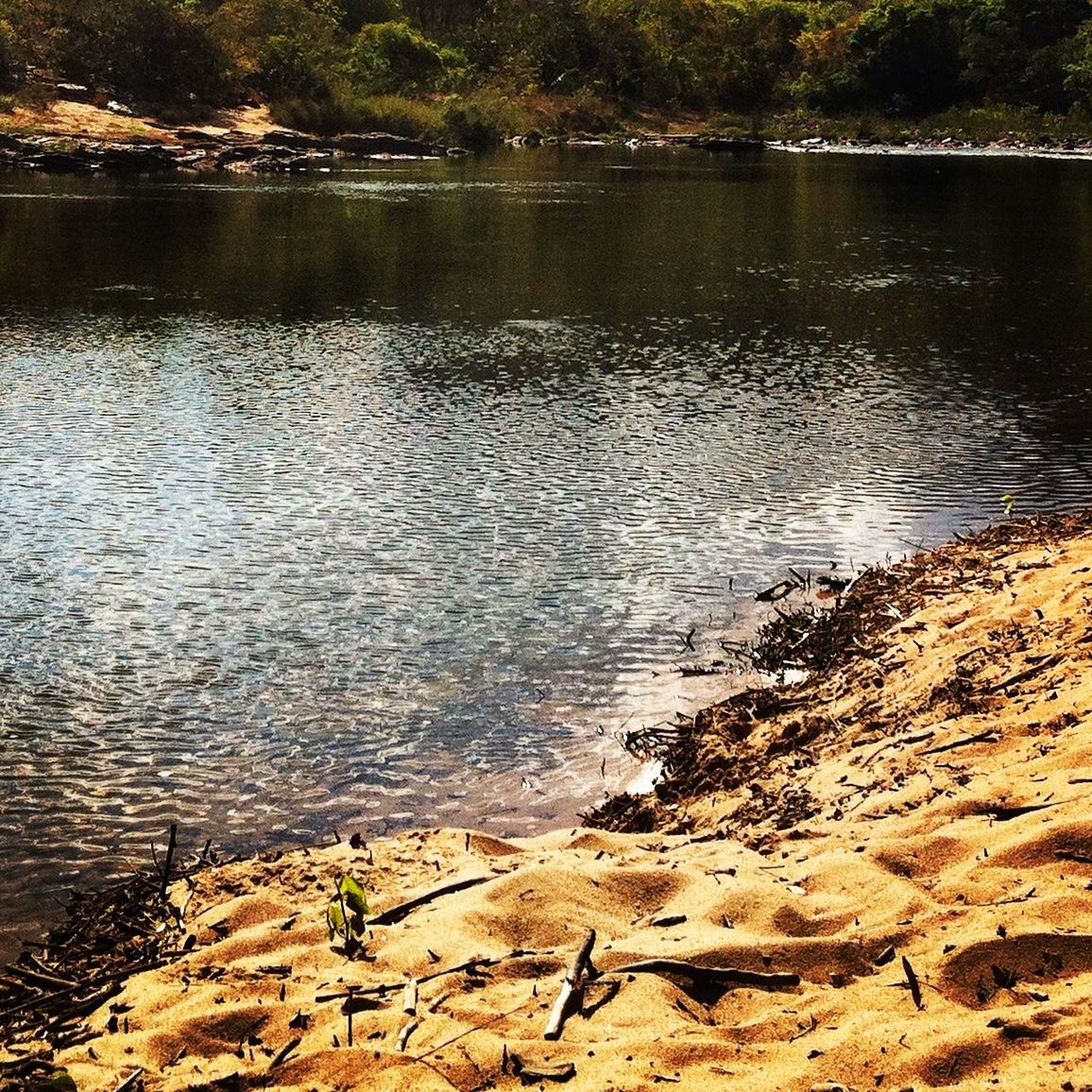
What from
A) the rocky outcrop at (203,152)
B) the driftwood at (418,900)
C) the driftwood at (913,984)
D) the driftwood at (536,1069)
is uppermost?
the rocky outcrop at (203,152)

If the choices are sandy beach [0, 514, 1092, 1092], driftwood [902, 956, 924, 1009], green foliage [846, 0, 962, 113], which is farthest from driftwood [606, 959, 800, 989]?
green foliage [846, 0, 962, 113]

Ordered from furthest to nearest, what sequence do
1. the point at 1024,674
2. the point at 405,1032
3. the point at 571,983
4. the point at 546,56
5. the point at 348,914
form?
the point at 546,56 < the point at 1024,674 < the point at 348,914 < the point at 571,983 < the point at 405,1032

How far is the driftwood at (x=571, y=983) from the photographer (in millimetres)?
5082

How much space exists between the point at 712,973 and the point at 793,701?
4828mm

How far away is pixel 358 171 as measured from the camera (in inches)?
2803

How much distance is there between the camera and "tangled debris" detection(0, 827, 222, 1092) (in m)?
5.61

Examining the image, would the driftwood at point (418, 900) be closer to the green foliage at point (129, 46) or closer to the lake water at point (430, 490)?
the lake water at point (430, 490)

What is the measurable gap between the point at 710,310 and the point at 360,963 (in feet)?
83.2

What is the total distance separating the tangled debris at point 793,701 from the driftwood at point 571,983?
204 cm

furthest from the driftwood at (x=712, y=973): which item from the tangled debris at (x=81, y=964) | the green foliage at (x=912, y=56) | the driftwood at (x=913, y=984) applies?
the green foliage at (x=912, y=56)

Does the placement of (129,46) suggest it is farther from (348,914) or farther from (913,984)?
(913,984)

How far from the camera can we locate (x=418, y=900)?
22.1 feet

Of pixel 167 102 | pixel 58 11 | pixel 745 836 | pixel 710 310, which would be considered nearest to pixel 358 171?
pixel 167 102

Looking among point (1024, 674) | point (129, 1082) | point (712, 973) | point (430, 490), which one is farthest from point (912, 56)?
point (129, 1082)
